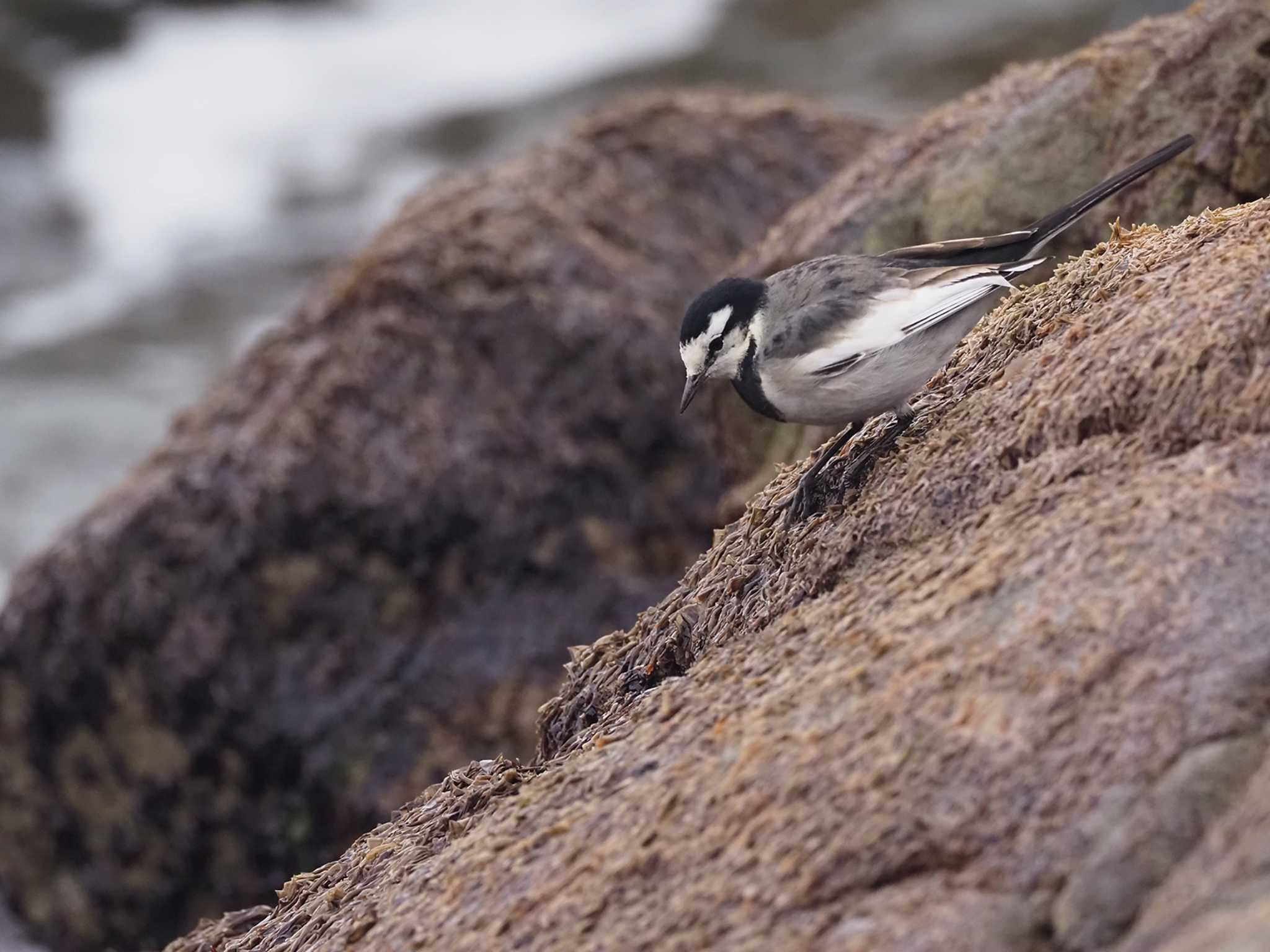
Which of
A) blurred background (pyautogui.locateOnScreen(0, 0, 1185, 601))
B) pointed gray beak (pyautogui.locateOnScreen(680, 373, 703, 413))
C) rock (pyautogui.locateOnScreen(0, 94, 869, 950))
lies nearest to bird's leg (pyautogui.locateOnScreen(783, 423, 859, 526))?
pointed gray beak (pyautogui.locateOnScreen(680, 373, 703, 413))

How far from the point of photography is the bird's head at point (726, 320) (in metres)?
5.18

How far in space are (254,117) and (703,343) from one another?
1593 cm

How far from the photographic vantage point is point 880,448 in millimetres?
4746

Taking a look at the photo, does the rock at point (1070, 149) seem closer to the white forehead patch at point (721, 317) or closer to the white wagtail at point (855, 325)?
the white wagtail at point (855, 325)

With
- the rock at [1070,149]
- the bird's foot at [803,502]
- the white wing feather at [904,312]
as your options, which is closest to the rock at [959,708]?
the bird's foot at [803,502]

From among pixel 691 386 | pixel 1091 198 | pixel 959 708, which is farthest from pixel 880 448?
pixel 959 708

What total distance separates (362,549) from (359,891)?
4.36 metres

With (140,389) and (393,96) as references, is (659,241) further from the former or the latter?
(393,96)

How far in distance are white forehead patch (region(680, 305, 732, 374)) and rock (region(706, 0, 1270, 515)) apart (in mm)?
2126

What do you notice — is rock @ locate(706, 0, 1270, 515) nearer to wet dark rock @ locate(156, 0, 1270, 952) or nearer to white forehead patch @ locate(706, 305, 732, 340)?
wet dark rock @ locate(156, 0, 1270, 952)

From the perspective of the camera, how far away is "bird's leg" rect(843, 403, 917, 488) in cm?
467

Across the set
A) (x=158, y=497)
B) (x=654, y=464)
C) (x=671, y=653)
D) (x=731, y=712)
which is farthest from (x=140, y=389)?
(x=731, y=712)

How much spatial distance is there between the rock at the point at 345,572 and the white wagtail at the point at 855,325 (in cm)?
355

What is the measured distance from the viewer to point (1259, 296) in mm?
3898
